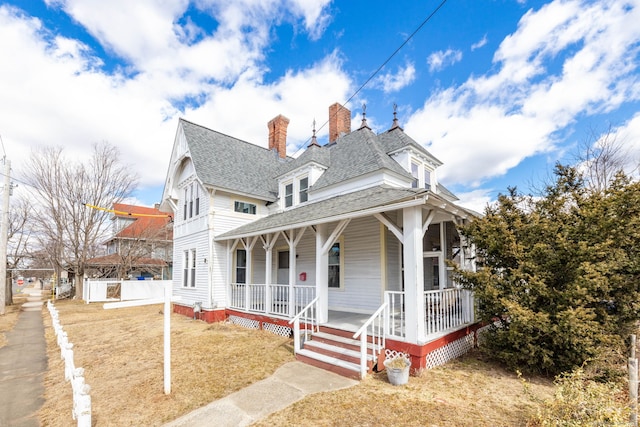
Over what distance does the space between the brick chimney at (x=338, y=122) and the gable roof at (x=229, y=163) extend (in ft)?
13.1

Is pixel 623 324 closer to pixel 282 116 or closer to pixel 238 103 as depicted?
pixel 238 103

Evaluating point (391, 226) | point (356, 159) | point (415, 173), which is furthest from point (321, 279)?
point (415, 173)

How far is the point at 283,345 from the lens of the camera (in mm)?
8742

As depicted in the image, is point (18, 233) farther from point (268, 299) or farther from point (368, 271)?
point (368, 271)

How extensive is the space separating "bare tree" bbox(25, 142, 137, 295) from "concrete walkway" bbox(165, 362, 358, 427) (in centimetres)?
2540

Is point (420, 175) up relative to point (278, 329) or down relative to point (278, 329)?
up

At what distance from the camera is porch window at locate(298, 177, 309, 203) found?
541 inches

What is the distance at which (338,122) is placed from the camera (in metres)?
16.5

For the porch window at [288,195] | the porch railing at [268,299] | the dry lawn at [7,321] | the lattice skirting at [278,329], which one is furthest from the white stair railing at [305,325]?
the dry lawn at [7,321]

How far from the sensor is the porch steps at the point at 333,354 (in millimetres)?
6371

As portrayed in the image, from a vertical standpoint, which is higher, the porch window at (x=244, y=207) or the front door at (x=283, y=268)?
the porch window at (x=244, y=207)

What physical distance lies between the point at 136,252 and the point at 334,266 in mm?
24162

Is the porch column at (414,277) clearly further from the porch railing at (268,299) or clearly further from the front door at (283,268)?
the front door at (283,268)

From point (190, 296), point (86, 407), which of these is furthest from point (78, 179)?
point (86, 407)
